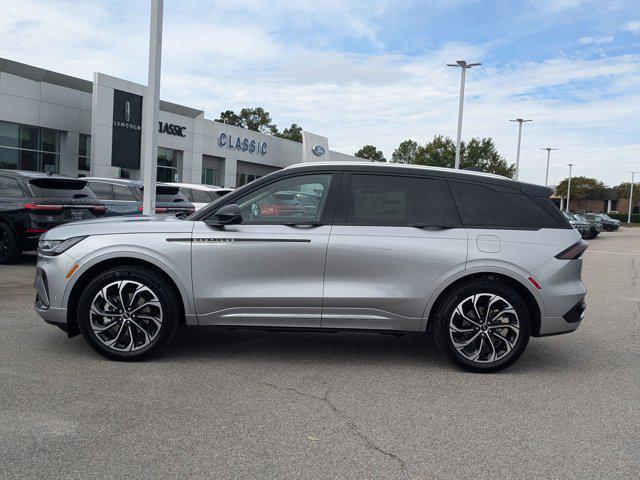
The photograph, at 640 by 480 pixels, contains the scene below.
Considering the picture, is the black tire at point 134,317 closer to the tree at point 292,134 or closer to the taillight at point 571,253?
the taillight at point 571,253

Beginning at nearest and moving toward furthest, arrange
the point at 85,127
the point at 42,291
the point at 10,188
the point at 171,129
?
the point at 42,291
the point at 10,188
the point at 85,127
the point at 171,129

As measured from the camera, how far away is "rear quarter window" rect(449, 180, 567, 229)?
5176 millimetres

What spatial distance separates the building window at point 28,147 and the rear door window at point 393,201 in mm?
21511

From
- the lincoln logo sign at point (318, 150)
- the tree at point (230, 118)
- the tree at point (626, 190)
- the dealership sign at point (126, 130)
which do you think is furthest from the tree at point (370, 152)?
the dealership sign at point (126, 130)

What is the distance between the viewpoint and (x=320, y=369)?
5.14 meters

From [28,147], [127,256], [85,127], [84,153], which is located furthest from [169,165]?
[127,256]

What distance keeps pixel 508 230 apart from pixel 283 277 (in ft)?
6.51

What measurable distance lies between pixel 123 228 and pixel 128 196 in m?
8.64

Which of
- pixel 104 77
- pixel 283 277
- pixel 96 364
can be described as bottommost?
pixel 96 364

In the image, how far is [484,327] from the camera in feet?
16.5

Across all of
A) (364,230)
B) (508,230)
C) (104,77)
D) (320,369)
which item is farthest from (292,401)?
(104,77)

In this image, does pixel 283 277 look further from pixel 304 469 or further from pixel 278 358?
pixel 304 469

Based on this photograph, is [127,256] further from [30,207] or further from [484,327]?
[30,207]

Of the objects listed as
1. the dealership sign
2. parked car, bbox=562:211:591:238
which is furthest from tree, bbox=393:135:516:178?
the dealership sign
